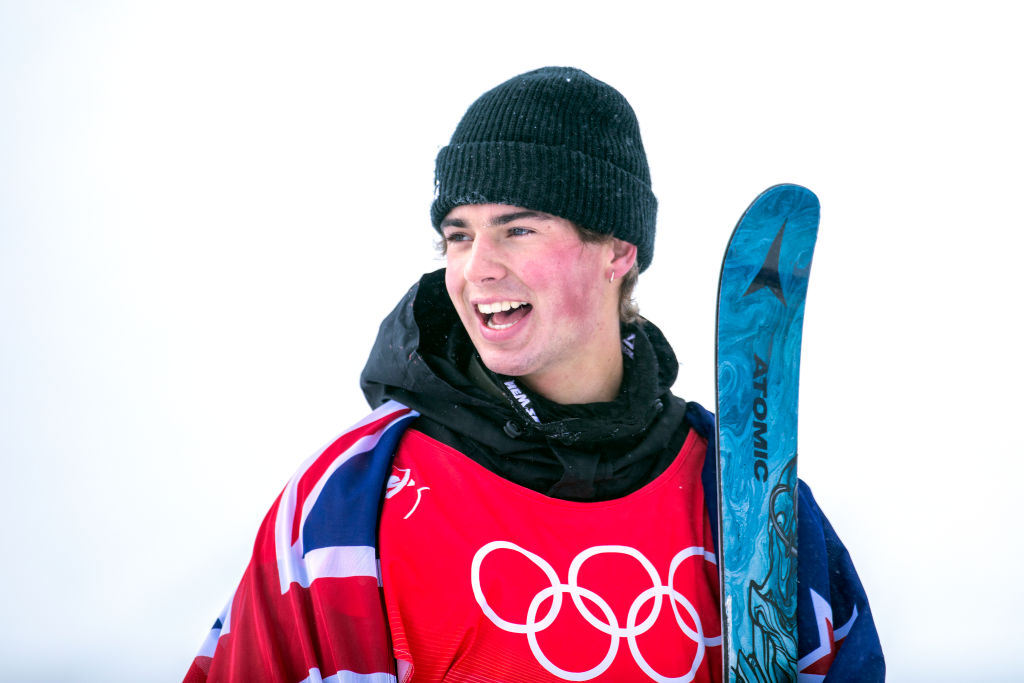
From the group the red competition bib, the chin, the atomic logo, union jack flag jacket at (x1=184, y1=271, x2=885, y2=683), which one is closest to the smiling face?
the chin

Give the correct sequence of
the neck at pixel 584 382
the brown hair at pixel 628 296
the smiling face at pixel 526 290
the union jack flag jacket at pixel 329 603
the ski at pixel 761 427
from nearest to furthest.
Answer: the union jack flag jacket at pixel 329 603 → the ski at pixel 761 427 → the smiling face at pixel 526 290 → the neck at pixel 584 382 → the brown hair at pixel 628 296

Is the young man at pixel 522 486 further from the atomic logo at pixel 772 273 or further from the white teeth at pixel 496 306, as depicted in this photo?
the atomic logo at pixel 772 273

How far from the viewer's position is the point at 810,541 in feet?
6.15

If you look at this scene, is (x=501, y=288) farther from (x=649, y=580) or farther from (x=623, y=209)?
(x=649, y=580)

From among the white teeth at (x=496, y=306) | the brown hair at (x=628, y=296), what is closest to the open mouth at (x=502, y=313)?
the white teeth at (x=496, y=306)

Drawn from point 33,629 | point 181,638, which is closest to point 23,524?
point 33,629

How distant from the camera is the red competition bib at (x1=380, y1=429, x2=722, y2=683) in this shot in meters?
1.53

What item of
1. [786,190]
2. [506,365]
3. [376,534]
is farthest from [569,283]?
[376,534]

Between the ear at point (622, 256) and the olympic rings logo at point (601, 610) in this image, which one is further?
the ear at point (622, 256)

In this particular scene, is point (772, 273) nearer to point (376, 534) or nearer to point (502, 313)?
point (502, 313)

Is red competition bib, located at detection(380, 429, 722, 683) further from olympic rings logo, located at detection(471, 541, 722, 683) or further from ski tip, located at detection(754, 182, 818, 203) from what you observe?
ski tip, located at detection(754, 182, 818, 203)

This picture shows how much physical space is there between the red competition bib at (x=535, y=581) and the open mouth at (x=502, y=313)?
0.31 metres

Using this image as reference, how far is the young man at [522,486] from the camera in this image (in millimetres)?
1518

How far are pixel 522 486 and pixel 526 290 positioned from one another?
45 cm
